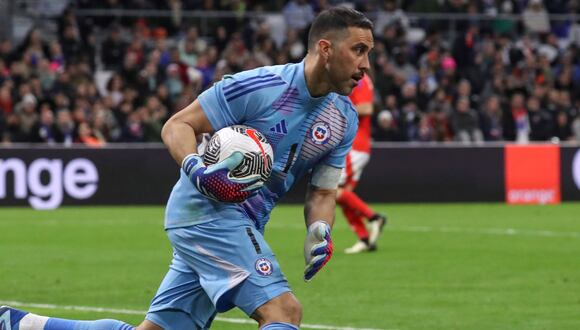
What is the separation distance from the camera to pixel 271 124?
645 centimetres

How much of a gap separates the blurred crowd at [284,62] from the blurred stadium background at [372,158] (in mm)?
46

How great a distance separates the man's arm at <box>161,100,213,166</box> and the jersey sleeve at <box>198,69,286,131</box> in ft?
0.13

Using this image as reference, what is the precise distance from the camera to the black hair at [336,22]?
6.44 metres

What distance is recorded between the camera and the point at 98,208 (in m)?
21.8

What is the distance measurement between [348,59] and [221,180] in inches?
35.1

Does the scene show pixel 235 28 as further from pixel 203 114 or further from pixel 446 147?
pixel 203 114

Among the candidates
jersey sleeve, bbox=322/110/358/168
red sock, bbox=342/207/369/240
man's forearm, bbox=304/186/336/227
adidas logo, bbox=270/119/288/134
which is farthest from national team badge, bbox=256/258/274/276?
red sock, bbox=342/207/369/240

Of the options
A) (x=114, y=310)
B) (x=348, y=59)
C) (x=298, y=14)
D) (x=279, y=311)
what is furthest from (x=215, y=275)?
(x=298, y=14)

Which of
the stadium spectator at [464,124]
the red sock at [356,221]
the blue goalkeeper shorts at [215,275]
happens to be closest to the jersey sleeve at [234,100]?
the blue goalkeeper shorts at [215,275]

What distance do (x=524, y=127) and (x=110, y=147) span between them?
902cm

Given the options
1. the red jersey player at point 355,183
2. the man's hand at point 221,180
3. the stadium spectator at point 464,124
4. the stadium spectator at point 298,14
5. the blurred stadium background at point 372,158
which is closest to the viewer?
the man's hand at point 221,180

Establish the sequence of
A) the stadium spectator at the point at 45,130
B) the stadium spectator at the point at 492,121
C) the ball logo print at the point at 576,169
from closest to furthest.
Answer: the stadium spectator at the point at 45,130
the ball logo print at the point at 576,169
the stadium spectator at the point at 492,121

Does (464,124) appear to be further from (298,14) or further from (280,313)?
(280,313)

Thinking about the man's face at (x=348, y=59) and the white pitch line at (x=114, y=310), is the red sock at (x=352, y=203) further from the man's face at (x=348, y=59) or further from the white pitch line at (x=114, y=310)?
the man's face at (x=348, y=59)
